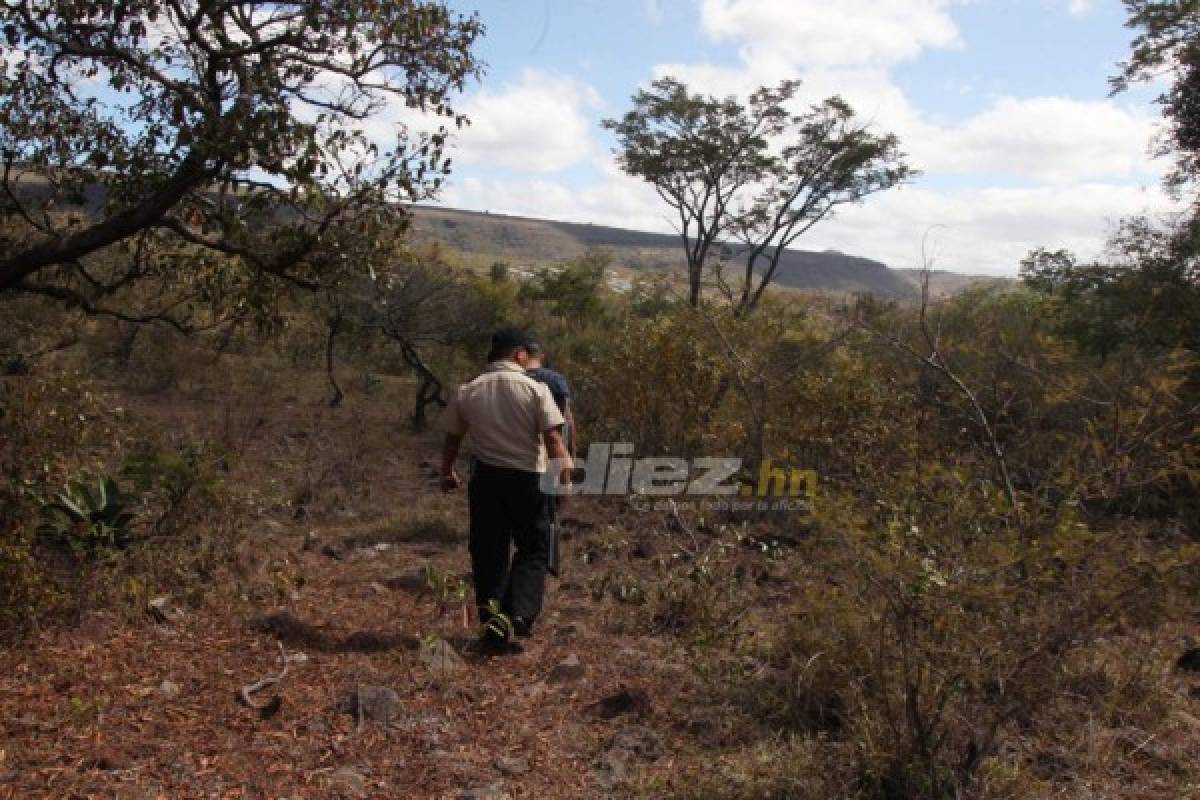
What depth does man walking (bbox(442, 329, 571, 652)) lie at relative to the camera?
437cm

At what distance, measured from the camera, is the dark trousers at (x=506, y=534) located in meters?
4.40

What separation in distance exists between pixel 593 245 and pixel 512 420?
10050 cm

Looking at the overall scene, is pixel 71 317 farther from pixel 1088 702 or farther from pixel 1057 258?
pixel 1057 258

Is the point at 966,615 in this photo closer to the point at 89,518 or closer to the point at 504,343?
the point at 504,343

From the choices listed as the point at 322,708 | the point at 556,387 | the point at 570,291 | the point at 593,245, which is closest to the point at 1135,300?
the point at 556,387

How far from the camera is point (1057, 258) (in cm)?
2017

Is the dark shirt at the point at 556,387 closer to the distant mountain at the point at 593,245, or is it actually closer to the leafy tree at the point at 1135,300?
the leafy tree at the point at 1135,300

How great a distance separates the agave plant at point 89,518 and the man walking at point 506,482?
5.34ft

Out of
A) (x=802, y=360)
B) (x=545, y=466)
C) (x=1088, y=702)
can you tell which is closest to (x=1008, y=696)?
(x=1088, y=702)

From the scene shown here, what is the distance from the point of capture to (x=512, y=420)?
14.4 feet

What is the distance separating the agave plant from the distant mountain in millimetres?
82024

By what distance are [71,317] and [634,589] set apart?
36.4 feet

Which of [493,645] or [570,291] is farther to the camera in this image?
[570,291]

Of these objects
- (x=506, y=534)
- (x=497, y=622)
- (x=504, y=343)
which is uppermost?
(x=504, y=343)
